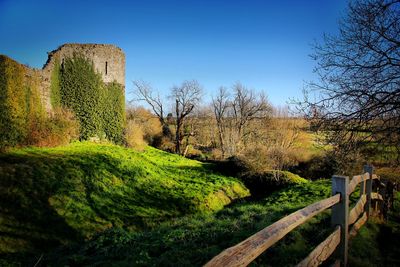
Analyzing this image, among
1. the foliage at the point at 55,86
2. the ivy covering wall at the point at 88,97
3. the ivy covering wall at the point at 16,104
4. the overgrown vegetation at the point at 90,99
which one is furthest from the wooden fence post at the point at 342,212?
the overgrown vegetation at the point at 90,99

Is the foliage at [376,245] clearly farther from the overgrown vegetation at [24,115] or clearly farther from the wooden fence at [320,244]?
the overgrown vegetation at [24,115]

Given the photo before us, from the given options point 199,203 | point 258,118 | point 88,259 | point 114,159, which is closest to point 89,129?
point 114,159

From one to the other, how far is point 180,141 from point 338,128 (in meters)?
36.2

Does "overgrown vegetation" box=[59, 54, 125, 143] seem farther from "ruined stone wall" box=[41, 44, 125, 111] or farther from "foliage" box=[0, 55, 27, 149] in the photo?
"foliage" box=[0, 55, 27, 149]

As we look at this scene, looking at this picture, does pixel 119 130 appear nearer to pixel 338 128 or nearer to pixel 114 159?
pixel 114 159

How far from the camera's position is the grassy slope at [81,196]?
10.2 m

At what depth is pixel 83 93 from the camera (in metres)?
24.1

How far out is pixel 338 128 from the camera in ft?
26.0

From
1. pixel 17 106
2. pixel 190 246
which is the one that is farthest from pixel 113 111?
pixel 190 246

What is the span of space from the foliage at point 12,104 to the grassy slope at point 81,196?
1038 millimetres

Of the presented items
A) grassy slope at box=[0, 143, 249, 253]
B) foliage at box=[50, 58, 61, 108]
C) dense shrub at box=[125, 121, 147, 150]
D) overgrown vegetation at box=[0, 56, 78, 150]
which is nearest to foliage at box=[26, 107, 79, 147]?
overgrown vegetation at box=[0, 56, 78, 150]

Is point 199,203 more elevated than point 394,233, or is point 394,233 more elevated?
point 394,233

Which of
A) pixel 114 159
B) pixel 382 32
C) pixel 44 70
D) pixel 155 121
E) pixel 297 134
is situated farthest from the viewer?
pixel 155 121

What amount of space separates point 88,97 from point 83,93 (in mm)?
554
